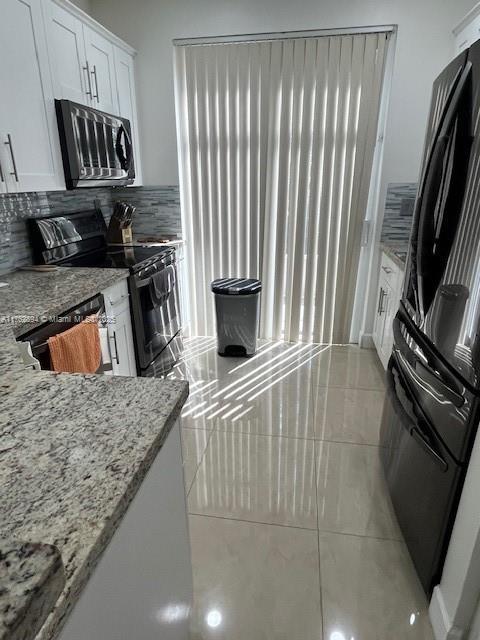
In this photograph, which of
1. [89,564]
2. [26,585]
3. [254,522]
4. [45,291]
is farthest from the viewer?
[45,291]

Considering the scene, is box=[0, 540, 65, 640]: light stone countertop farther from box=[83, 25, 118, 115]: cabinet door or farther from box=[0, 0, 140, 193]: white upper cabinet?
box=[83, 25, 118, 115]: cabinet door

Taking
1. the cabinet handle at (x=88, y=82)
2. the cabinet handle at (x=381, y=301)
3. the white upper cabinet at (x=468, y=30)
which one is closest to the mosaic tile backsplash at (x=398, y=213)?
the cabinet handle at (x=381, y=301)

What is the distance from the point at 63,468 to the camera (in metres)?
0.62

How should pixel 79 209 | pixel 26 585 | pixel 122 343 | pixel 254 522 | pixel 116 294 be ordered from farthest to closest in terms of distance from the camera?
1. pixel 79 209
2. pixel 122 343
3. pixel 116 294
4. pixel 254 522
5. pixel 26 585

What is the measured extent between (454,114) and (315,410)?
1.77m

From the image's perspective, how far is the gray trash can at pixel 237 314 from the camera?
2.93 meters

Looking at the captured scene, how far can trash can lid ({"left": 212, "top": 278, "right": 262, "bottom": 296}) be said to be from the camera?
290 centimetres

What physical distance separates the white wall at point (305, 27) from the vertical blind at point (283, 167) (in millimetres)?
96

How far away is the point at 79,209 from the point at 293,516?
8.08 feet

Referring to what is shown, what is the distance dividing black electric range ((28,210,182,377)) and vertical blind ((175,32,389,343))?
643 mm

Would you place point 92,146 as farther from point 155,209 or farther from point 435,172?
point 435,172

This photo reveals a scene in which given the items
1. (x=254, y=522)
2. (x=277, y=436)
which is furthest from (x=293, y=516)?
(x=277, y=436)

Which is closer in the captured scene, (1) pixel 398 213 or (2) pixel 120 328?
(2) pixel 120 328

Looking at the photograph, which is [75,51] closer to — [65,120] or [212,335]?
[65,120]
